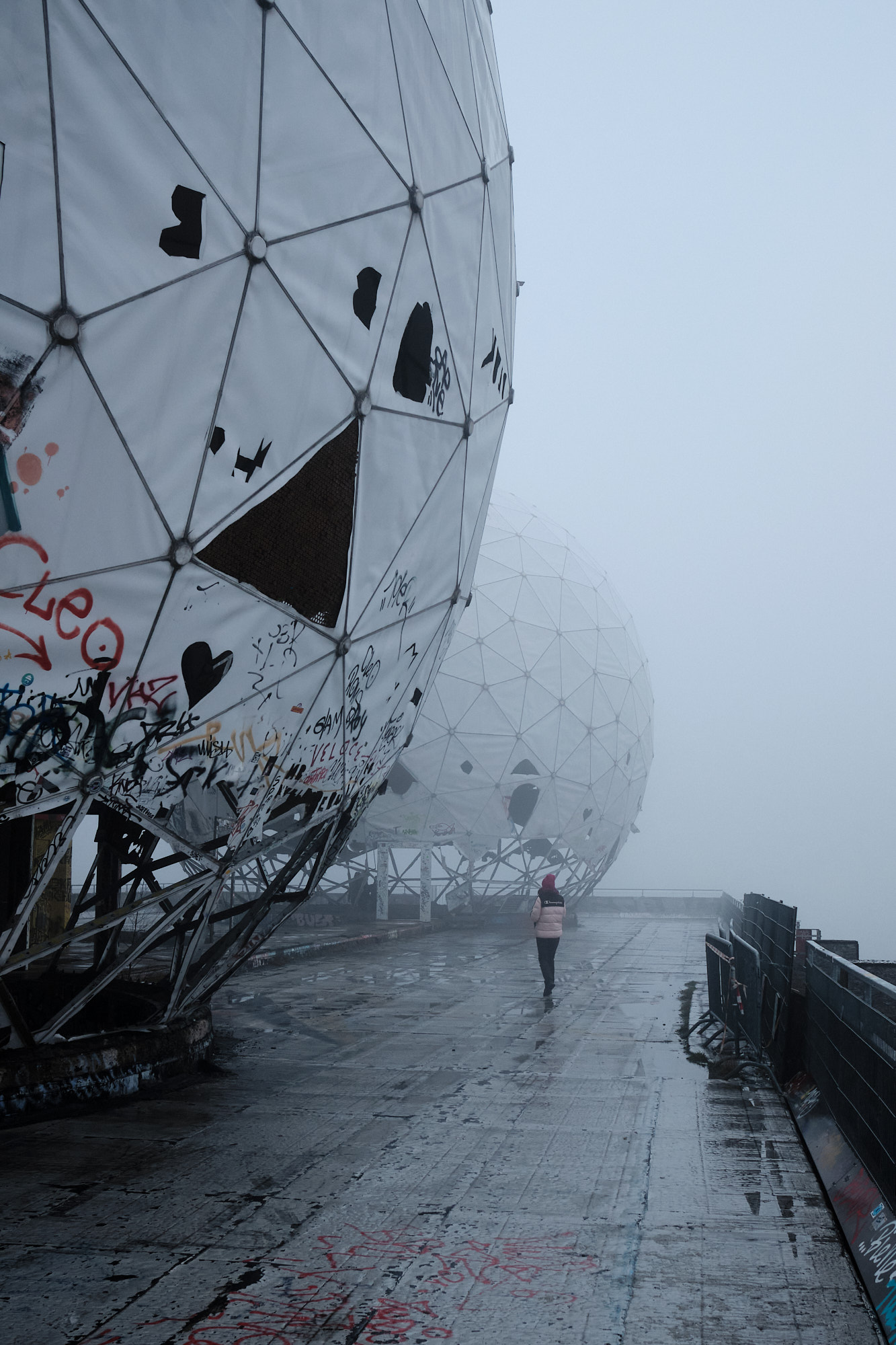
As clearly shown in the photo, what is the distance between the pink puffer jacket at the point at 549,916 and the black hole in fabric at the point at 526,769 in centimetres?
1175

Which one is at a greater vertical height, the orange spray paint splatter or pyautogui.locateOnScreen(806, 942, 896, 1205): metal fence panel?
the orange spray paint splatter

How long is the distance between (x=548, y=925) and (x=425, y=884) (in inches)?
482

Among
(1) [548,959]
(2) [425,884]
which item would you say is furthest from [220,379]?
(2) [425,884]

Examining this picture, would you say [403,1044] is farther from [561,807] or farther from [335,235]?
[561,807]

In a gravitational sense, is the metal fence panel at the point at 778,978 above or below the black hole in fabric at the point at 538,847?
below

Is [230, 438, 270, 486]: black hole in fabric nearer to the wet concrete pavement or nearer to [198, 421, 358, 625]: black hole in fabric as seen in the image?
[198, 421, 358, 625]: black hole in fabric

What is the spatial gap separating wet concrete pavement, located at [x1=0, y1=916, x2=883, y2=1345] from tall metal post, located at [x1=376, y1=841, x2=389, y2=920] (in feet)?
54.4

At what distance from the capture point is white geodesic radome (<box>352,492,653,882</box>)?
83.4 feet

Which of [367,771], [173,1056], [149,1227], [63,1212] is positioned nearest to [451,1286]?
[149,1227]

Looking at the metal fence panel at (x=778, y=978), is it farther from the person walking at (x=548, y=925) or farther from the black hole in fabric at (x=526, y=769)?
the black hole in fabric at (x=526, y=769)

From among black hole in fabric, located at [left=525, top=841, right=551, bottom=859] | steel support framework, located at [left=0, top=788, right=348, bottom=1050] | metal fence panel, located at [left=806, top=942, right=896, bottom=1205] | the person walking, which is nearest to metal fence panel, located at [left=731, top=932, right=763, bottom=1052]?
metal fence panel, located at [left=806, top=942, right=896, bottom=1205]

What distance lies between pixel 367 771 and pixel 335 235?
4.45 m

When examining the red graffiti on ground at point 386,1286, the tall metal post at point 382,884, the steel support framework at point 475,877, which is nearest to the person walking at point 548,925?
the red graffiti on ground at point 386,1286

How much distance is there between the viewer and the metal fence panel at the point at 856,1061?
209 inches
